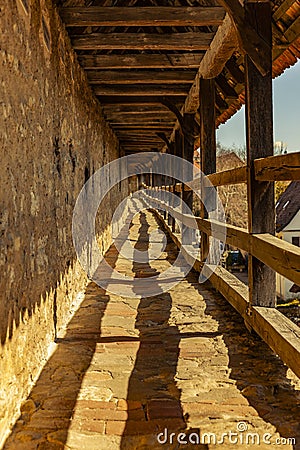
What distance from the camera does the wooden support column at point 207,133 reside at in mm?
5461

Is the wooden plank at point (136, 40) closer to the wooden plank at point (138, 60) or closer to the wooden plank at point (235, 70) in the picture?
the wooden plank at point (138, 60)

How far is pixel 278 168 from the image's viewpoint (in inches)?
110

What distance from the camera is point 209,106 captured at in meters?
5.54

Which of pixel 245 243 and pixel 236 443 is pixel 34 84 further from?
pixel 236 443

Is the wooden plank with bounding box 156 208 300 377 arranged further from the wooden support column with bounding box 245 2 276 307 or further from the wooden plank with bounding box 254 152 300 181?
the wooden plank with bounding box 254 152 300 181

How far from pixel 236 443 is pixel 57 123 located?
2457 mm

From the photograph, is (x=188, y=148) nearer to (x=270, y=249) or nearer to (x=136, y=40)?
(x=136, y=40)

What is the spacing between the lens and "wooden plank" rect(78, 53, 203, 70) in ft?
16.6

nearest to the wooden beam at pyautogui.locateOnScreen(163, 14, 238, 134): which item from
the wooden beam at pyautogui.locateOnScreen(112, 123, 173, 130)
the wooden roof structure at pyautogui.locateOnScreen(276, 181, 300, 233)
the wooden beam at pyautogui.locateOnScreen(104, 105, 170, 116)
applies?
the wooden beam at pyautogui.locateOnScreen(104, 105, 170, 116)

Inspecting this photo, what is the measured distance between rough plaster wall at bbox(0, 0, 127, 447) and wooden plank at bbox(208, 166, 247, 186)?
4.25ft

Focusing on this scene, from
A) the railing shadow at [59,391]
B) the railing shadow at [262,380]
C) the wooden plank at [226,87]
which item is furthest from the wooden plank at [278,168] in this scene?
the wooden plank at [226,87]

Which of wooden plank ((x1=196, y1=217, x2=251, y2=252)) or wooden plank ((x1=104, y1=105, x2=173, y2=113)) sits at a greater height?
wooden plank ((x1=104, y1=105, x2=173, y2=113))

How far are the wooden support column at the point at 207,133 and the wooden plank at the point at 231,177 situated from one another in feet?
2.59

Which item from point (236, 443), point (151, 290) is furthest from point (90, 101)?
point (236, 443)
